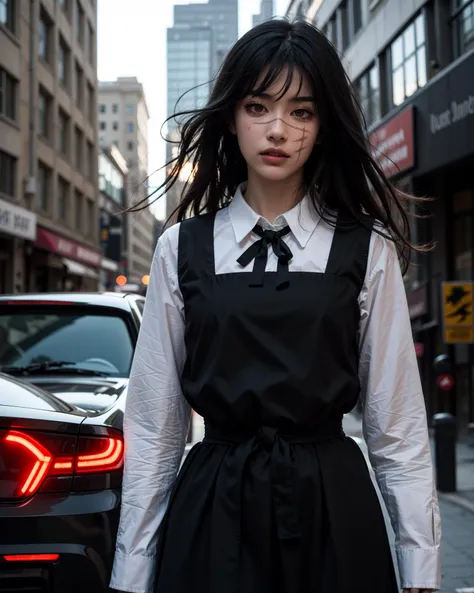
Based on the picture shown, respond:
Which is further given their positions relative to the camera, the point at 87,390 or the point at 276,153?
the point at 87,390

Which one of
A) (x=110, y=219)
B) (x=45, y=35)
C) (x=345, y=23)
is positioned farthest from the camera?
(x=110, y=219)

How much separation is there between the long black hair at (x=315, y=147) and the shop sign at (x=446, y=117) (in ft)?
40.1

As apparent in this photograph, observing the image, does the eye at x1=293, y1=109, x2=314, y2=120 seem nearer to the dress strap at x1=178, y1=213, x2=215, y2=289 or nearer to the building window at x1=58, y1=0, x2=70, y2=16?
the dress strap at x1=178, y1=213, x2=215, y2=289

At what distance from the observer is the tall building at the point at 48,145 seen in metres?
27.5

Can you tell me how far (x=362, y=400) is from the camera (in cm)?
205

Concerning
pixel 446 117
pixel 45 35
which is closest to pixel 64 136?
pixel 45 35

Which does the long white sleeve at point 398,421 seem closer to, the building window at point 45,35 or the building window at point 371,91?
the building window at point 371,91

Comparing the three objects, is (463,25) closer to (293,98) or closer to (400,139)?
(400,139)

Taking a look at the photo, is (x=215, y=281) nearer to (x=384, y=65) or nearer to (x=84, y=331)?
(x=84, y=331)

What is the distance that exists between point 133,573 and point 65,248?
111 feet

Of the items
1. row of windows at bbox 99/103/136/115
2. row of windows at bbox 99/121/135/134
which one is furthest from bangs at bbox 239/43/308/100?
row of windows at bbox 99/103/136/115

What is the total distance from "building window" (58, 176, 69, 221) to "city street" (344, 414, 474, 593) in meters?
31.0

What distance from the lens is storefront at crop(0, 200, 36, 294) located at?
2579 centimetres

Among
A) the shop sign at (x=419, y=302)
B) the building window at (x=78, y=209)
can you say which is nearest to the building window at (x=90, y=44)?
the building window at (x=78, y=209)
